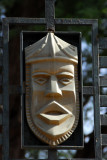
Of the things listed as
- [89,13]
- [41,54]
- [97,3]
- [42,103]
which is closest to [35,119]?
[42,103]

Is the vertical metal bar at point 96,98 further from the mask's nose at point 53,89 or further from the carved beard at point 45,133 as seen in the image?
the mask's nose at point 53,89

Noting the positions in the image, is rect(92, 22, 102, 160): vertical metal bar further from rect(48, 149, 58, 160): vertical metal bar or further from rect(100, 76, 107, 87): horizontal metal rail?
rect(48, 149, 58, 160): vertical metal bar

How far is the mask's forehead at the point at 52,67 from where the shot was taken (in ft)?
21.5

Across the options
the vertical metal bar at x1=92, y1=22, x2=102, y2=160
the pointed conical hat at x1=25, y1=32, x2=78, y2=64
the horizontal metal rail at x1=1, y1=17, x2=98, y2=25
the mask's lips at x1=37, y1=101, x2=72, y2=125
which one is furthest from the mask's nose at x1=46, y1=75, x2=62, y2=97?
the horizontal metal rail at x1=1, y1=17, x2=98, y2=25

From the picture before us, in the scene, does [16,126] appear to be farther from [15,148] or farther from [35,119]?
[35,119]

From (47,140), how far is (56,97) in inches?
20.7

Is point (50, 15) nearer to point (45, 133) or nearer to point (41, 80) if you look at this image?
point (41, 80)

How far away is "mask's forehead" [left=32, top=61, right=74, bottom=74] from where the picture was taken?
21.5ft

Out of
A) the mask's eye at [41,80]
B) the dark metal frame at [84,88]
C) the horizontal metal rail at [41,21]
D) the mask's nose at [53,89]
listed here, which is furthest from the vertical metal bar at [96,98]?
the mask's eye at [41,80]

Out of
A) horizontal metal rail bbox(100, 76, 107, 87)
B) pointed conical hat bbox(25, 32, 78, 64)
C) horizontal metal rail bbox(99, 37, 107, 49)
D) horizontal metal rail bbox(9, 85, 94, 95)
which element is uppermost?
horizontal metal rail bbox(99, 37, 107, 49)

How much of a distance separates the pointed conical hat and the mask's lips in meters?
0.57

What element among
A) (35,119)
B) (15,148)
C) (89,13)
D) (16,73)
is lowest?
(15,148)

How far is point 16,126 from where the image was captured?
31.4 feet

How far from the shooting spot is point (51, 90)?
6.49 m
